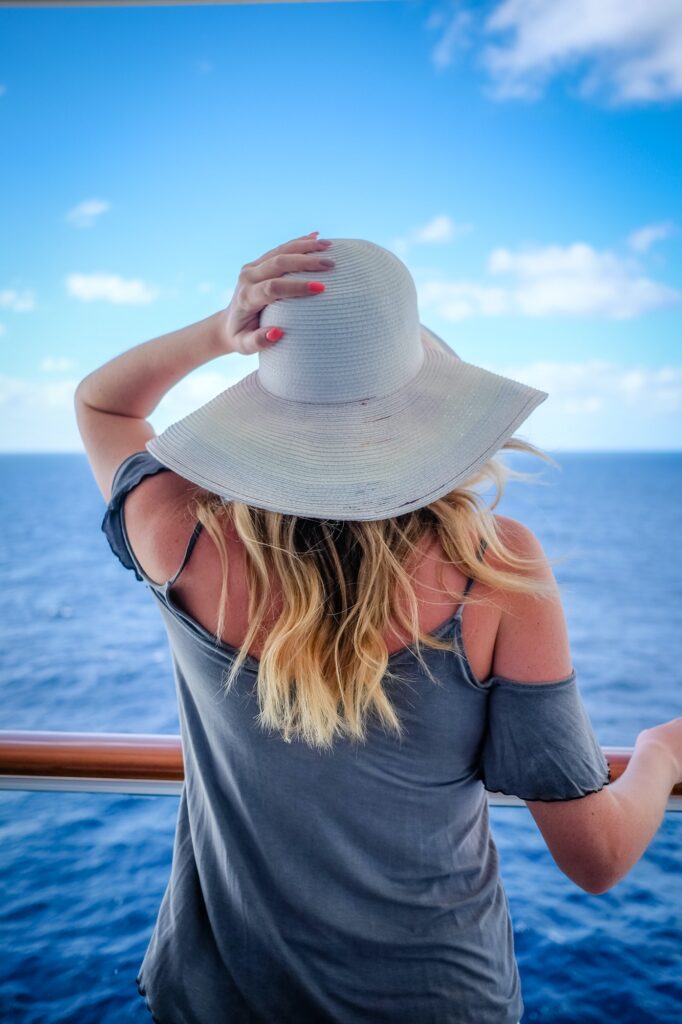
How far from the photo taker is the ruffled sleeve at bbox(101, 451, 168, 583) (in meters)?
0.69

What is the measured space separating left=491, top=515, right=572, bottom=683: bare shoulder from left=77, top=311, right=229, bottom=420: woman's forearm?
495mm

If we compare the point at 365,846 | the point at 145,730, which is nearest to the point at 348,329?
the point at 365,846

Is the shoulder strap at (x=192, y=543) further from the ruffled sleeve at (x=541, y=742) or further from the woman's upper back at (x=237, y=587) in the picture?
the ruffled sleeve at (x=541, y=742)

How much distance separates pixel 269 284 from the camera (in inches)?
24.6

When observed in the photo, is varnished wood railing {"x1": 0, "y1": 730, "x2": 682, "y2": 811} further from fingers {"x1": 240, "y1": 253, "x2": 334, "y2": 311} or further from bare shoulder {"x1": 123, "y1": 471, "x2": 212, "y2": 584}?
fingers {"x1": 240, "y1": 253, "x2": 334, "y2": 311}

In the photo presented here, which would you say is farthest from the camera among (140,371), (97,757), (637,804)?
(97,757)

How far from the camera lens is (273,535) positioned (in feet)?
1.97

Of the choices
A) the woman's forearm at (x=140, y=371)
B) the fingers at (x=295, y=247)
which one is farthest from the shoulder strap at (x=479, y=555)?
the woman's forearm at (x=140, y=371)

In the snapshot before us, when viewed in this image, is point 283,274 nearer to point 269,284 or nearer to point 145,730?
point 269,284

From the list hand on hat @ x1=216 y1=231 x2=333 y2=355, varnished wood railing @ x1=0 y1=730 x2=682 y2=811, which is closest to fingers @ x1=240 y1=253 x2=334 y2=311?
hand on hat @ x1=216 y1=231 x2=333 y2=355

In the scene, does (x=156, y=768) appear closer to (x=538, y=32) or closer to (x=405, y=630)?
(x=405, y=630)

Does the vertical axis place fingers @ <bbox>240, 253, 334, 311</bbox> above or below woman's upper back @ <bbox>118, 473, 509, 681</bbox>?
above

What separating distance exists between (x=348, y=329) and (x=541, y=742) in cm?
41

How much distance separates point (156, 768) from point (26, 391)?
140 feet
